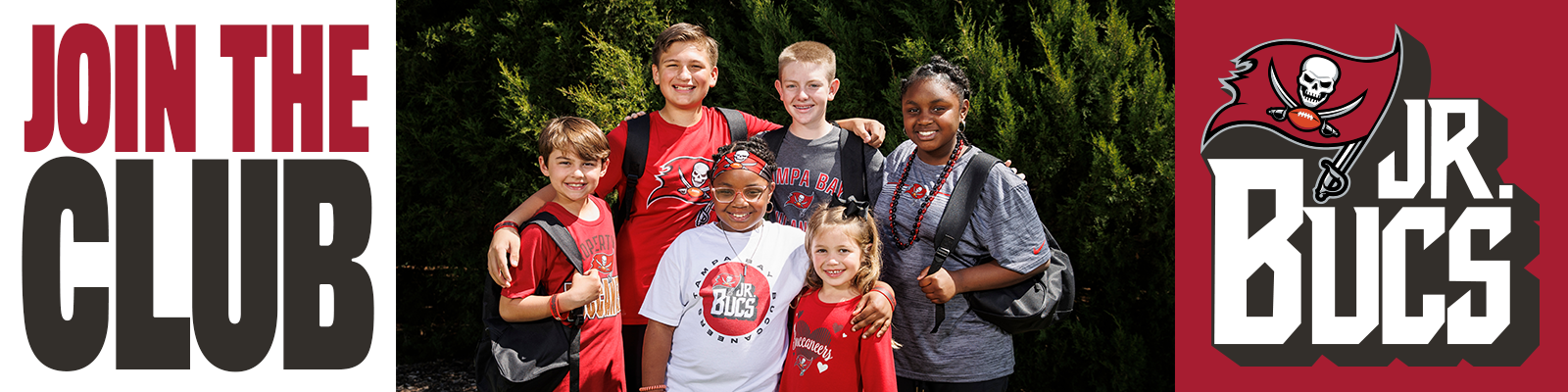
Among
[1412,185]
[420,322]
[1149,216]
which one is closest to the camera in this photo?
[1412,185]

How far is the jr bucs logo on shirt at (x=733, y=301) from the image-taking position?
10.6 ft

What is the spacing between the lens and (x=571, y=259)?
11.3 feet

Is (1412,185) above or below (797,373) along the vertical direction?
above

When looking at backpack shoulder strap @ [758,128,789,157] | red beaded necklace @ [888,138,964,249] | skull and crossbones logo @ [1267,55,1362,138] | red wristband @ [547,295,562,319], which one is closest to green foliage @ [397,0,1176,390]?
skull and crossbones logo @ [1267,55,1362,138]

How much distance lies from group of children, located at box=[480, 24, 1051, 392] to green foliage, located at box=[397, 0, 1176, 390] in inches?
60.6

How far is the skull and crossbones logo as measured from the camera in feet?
14.6

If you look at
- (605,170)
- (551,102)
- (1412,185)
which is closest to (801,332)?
(605,170)

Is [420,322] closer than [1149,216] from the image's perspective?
No

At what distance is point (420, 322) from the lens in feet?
23.2

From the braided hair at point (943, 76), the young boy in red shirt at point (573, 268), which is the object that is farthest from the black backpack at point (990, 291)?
the young boy in red shirt at point (573, 268)

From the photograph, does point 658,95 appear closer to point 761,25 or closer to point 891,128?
point 761,25

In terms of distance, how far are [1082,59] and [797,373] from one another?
2.73 metres

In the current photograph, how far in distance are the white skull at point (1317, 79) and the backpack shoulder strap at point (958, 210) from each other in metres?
1.94

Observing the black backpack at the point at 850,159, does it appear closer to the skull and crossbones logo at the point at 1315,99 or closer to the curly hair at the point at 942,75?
the curly hair at the point at 942,75
